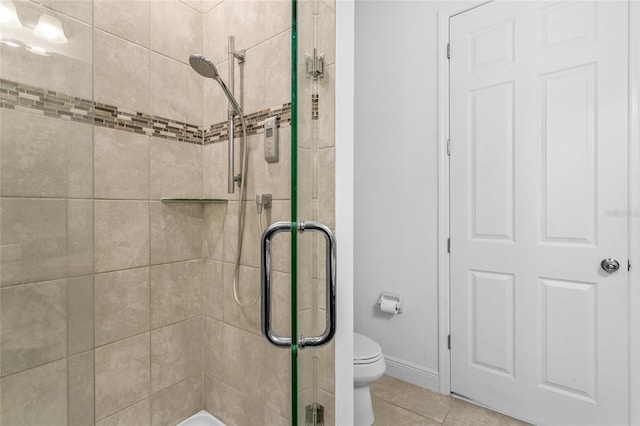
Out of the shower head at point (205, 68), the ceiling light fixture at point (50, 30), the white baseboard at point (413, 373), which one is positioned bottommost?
the white baseboard at point (413, 373)

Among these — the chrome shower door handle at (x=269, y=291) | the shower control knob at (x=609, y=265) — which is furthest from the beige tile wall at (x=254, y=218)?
the shower control knob at (x=609, y=265)

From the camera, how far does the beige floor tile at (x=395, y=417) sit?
148cm

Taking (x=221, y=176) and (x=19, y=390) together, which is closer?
(x=19, y=390)

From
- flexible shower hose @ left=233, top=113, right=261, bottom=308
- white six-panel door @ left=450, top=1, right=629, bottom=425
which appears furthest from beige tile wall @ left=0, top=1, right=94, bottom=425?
white six-panel door @ left=450, top=1, right=629, bottom=425

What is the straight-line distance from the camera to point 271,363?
3.65 feet

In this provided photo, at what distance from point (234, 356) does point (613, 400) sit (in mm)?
1640

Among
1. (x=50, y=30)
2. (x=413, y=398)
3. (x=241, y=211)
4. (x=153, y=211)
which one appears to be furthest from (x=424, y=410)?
(x=50, y=30)

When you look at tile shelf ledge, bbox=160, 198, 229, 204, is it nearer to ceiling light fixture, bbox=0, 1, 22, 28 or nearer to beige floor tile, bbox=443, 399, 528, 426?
ceiling light fixture, bbox=0, 1, 22, 28

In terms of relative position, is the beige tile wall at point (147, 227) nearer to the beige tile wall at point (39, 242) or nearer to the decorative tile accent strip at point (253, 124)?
the decorative tile accent strip at point (253, 124)

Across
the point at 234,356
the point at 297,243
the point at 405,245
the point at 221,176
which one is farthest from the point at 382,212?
the point at 297,243

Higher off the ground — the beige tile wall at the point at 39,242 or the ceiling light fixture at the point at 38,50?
the ceiling light fixture at the point at 38,50

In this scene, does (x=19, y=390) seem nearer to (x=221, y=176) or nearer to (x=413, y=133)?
(x=221, y=176)

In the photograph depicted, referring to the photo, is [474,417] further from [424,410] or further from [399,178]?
[399,178]

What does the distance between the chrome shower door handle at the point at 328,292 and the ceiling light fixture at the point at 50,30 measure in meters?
0.54
